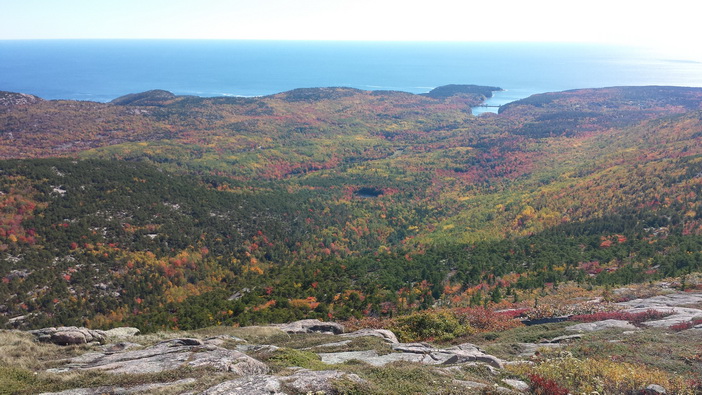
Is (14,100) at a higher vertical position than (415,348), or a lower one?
higher

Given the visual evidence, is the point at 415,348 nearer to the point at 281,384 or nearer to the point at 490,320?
the point at 281,384

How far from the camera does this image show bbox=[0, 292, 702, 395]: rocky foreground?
47.8ft

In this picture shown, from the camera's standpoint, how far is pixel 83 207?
223 ft

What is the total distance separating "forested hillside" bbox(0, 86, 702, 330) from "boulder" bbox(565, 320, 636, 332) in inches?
584

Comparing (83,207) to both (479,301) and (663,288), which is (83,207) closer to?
(479,301)

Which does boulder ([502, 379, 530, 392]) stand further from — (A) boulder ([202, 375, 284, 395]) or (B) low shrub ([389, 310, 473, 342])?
(B) low shrub ([389, 310, 473, 342])

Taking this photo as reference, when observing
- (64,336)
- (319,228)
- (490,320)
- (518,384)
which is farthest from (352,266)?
(518,384)

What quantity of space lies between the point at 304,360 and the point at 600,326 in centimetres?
1990

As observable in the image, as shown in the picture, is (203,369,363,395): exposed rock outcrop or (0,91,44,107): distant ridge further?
(0,91,44,107): distant ridge

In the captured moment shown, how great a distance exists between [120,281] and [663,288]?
217 feet

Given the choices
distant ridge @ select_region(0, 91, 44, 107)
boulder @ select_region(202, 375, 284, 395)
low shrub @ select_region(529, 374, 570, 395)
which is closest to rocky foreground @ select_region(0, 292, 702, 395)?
boulder @ select_region(202, 375, 284, 395)

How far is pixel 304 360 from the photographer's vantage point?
1847 cm

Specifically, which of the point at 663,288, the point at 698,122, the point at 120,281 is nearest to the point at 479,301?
the point at 663,288

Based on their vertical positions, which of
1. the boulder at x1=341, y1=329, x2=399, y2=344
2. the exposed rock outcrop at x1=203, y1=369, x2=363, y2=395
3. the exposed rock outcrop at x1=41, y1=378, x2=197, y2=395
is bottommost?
the boulder at x1=341, y1=329, x2=399, y2=344
